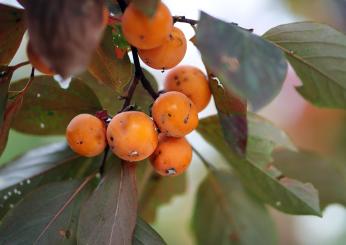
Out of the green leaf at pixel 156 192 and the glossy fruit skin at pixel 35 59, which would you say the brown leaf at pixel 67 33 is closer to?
the glossy fruit skin at pixel 35 59

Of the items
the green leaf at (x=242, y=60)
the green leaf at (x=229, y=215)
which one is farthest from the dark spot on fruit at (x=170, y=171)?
the green leaf at (x=229, y=215)

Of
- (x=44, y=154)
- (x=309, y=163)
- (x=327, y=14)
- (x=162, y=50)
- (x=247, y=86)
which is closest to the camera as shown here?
(x=247, y=86)

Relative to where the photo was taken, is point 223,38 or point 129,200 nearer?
point 223,38

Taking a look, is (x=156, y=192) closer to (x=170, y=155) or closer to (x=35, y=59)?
(x=170, y=155)

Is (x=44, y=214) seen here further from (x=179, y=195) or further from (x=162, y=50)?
(x=179, y=195)

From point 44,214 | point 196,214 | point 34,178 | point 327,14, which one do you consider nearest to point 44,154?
point 34,178

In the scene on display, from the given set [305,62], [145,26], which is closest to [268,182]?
[305,62]
